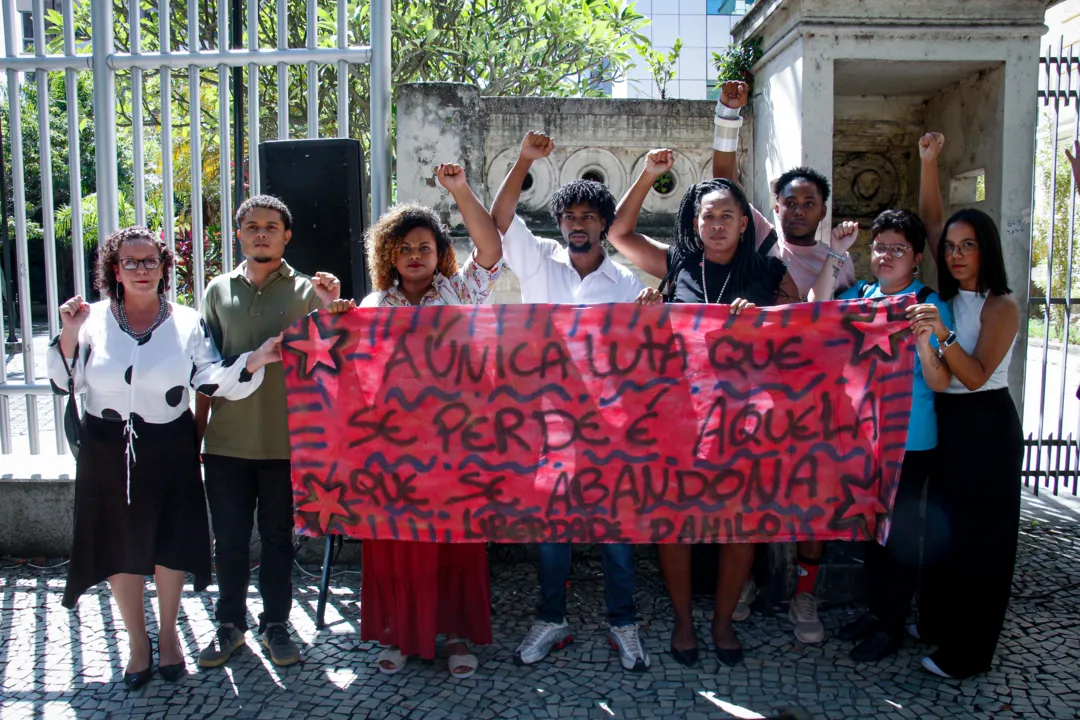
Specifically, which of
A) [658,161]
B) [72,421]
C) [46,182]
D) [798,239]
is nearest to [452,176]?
[658,161]

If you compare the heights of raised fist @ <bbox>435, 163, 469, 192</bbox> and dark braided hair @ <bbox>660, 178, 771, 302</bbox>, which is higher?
raised fist @ <bbox>435, 163, 469, 192</bbox>

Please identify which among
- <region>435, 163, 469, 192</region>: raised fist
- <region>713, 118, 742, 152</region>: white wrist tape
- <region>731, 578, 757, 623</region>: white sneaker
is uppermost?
<region>713, 118, 742, 152</region>: white wrist tape

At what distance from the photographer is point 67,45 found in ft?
16.2

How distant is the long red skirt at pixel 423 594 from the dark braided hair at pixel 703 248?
4.88ft

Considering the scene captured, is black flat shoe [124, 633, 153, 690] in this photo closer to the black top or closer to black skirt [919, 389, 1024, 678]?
the black top

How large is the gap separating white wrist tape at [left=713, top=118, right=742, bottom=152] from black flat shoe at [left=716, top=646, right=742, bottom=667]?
2335 mm

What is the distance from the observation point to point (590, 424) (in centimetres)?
349

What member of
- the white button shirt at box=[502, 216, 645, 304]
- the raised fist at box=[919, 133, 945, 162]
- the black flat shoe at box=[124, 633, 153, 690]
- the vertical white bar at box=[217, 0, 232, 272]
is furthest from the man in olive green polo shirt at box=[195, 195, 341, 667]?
the raised fist at box=[919, 133, 945, 162]

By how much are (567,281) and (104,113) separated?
2968mm

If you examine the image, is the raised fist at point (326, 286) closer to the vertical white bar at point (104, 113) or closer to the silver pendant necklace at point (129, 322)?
the silver pendant necklace at point (129, 322)

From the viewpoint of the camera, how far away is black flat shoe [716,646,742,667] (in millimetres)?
3668

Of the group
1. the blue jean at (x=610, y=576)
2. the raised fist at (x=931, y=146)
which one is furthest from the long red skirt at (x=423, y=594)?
the raised fist at (x=931, y=146)

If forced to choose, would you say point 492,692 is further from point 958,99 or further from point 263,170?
point 958,99

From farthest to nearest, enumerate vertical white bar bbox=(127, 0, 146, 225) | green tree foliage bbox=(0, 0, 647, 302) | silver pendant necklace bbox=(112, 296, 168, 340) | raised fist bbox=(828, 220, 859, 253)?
green tree foliage bbox=(0, 0, 647, 302) < vertical white bar bbox=(127, 0, 146, 225) < raised fist bbox=(828, 220, 859, 253) < silver pendant necklace bbox=(112, 296, 168, 340)
